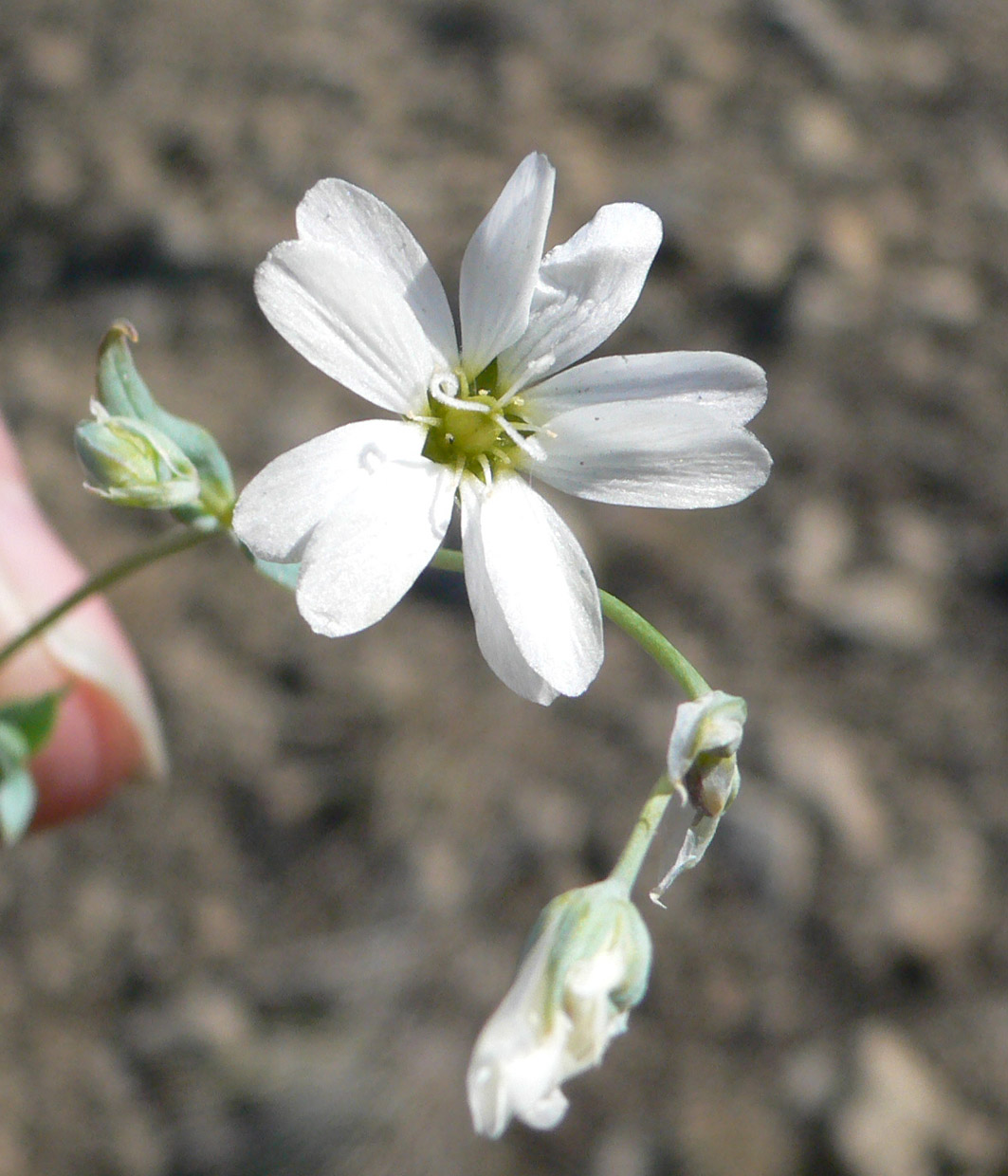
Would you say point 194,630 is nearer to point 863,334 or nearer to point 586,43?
point 863,334

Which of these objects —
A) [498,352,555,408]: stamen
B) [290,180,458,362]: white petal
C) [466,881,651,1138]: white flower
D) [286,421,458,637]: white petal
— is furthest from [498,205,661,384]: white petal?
[466,881,651,1138]: white flower

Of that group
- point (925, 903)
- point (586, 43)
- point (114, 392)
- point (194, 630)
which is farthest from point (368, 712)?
point (586, 43)

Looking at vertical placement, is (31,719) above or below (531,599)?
below

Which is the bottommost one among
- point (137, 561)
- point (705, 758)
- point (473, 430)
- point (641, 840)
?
point (641, 840)

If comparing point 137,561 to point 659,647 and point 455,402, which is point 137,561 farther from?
point 659,647

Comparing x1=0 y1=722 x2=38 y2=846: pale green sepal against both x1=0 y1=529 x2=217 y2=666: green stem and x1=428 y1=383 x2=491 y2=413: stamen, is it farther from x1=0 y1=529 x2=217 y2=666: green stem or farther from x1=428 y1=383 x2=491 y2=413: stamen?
x1=428 y1=383 x2=491 y2=413: stamen

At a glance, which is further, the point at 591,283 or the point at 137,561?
the point at 137,561

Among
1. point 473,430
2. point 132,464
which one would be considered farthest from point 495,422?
point 132,464

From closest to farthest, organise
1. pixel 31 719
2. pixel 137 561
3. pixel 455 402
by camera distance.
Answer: pixel 455 402
pixel 137 561
pixel 31 719
